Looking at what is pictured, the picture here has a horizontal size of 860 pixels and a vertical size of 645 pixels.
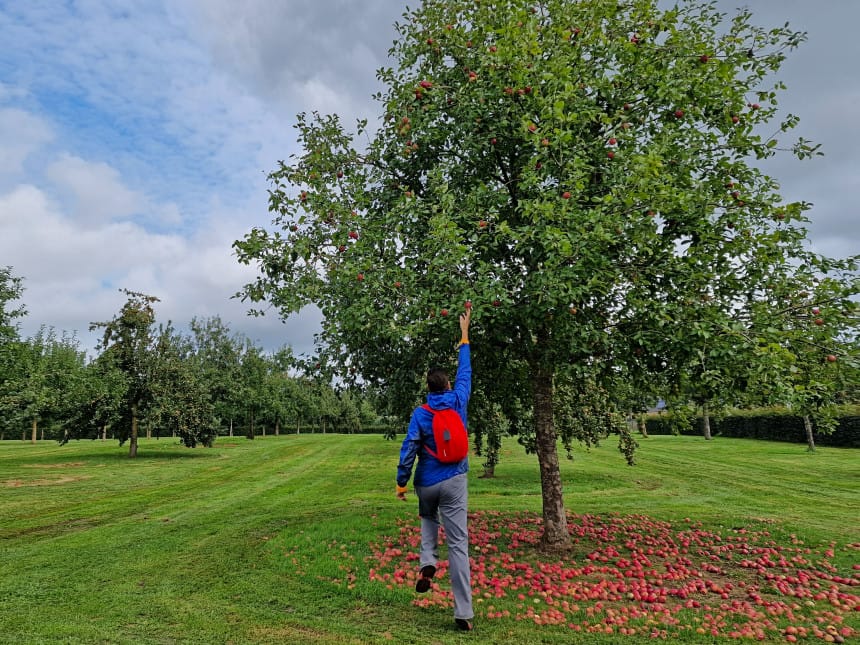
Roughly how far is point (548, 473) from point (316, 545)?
4.50 m

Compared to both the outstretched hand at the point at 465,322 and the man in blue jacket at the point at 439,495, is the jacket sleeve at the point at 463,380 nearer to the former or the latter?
the man in blue jacket at the point at 439,495

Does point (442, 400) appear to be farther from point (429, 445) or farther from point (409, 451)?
point (409, 451)

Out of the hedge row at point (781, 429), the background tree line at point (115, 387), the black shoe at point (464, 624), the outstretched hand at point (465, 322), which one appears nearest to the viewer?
the black shoe at point (464, 624)

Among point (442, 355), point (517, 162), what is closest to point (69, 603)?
point (442, 355)

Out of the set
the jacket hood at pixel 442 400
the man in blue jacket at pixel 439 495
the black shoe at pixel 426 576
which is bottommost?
the black shoe at pixel 426 576

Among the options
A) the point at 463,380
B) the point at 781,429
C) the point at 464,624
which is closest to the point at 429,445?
the point at 463,380

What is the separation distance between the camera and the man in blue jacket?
17.9ft

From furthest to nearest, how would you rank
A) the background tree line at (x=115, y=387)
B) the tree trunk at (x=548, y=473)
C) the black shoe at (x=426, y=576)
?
the background tree line at (x=115, y=387), the tree trunk at (x=548, y=473), the black shoe at (x=426, y=576)

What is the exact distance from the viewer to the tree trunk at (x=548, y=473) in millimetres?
8867

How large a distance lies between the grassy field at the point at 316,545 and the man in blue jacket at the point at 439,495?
1.80 feet

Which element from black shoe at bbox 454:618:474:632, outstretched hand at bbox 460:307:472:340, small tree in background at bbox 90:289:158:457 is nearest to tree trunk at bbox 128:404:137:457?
small tree in background at bbox 90:289:158:457

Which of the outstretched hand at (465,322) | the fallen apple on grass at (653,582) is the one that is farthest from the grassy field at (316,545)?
the outstretched hand at (465,322)

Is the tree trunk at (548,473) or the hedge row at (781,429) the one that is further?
the hedge row at (781,429)

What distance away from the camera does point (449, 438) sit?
216 inches
